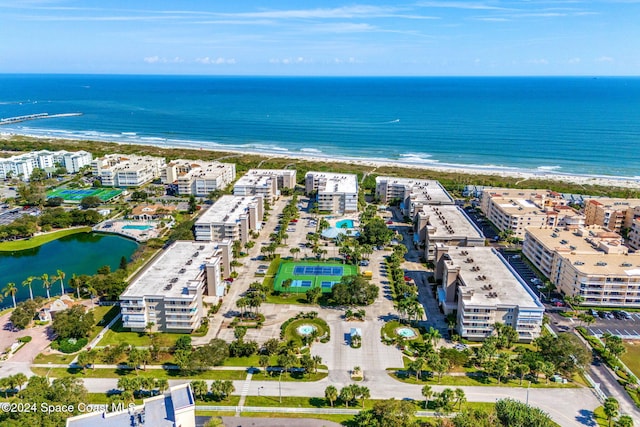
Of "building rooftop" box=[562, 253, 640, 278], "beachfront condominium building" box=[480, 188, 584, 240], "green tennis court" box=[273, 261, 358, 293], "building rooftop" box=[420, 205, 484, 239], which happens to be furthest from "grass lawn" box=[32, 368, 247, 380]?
"beachfront condominium building" box=[480, 188, 584, 240]

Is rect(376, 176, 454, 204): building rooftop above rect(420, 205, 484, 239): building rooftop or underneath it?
above

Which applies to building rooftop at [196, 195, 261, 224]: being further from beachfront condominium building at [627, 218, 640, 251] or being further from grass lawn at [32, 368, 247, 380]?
beachfront condominium building at [627, 218, 640, 251]

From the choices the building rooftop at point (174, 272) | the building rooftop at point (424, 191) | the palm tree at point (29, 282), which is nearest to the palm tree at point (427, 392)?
the building rooftop at point (174, 272)

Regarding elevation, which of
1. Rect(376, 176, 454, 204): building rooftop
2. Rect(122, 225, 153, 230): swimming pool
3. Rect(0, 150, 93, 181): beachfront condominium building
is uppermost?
Rect(0, 150, 93, 181): beachfront condominium building

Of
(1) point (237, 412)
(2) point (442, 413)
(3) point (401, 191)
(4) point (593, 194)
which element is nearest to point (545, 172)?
(4) point (593, 194)

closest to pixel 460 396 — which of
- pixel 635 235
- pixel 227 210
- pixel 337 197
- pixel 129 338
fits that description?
pixel 129 338

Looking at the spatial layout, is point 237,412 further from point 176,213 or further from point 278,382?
point 176,213

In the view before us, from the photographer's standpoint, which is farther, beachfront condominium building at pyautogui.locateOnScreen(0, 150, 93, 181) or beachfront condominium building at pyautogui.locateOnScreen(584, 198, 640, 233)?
beachfront condominium building at pyautogui.locateOnScreen(0, 150, 93, 181)
